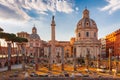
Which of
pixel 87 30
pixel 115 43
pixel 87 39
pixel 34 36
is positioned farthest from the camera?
pixel 34 36

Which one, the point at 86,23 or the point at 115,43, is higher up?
the point at 86,23

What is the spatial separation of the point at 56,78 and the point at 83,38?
5497 centimetres

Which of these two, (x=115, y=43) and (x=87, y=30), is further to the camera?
(x=115, y=43)

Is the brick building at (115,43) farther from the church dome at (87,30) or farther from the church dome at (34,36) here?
the church dome at (34,36)

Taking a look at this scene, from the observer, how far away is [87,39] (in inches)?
3349

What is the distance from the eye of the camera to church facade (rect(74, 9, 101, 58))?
277ft

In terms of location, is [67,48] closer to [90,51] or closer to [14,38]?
[90,51]

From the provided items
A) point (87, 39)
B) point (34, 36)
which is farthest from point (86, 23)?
point (34, 36)

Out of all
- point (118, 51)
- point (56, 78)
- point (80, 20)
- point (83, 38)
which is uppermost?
point (80, 20)

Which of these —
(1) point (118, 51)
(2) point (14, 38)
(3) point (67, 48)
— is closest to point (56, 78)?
(2) point (14, 38)

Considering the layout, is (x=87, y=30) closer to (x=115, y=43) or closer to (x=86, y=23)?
(x=86, y=23)

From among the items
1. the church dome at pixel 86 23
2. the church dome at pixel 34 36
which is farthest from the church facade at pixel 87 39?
the church dome at pixel 34 36

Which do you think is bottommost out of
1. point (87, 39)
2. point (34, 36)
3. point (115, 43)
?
point (115, 43)

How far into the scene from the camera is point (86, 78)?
31.7 m
